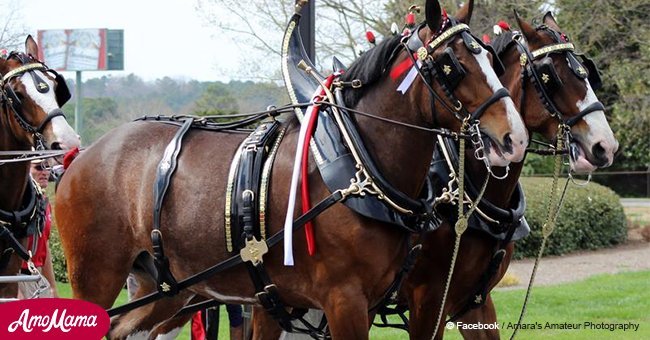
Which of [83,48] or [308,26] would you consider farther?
[83,48]

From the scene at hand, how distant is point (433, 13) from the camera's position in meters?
4.44

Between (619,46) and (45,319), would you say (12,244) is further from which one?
(619,46)

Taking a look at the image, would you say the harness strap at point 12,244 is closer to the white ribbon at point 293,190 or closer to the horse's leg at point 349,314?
the white ribbon at point 293,190

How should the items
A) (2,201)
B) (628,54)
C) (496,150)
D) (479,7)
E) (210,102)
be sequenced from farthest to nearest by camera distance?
(210,102) < (628,54) < (479,7) < (2,201) < (496,150)

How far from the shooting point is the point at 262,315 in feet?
19.5

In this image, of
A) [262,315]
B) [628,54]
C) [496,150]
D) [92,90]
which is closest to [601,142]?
[496,150]

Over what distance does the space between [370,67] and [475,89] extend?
0.56 m

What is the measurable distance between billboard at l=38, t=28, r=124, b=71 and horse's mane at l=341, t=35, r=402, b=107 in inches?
798

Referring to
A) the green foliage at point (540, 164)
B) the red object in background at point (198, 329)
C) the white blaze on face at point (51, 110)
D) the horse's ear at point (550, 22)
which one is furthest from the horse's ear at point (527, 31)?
the green foliage at point (540, 164)

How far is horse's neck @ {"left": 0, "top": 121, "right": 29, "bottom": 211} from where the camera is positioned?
18.8 ft

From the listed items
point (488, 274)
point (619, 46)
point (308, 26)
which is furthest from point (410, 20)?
point (619, 46)

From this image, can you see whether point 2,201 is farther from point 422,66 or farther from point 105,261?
point 422,66

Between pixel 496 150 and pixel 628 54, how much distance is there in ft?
49.2

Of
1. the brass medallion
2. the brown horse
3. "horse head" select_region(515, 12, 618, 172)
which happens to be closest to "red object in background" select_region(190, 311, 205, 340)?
the brown horse
